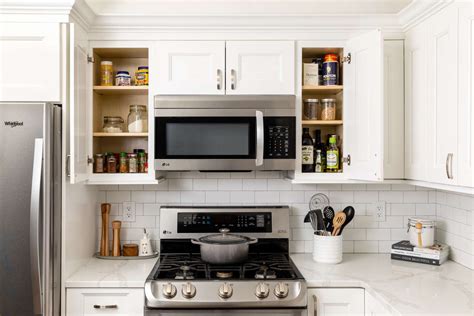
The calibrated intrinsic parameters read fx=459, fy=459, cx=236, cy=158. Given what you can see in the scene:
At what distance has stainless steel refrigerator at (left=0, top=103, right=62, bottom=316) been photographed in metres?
2.09

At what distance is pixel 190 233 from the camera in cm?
277

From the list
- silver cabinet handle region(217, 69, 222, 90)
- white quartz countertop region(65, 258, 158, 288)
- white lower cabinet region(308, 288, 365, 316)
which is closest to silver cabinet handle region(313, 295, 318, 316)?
white lower cabinet region(308, 288, 365, 316)

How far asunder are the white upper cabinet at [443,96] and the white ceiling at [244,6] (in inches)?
22.2

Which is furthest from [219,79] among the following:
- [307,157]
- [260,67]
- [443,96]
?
[443,96]

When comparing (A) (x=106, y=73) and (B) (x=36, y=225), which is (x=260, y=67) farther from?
(B) (x=36, y=225)

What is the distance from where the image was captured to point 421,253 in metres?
2.52

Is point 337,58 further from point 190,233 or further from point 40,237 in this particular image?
point 40,237

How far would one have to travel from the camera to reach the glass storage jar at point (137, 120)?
262cm

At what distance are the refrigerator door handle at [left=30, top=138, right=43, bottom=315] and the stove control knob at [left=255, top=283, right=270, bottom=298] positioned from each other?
1.00 meters

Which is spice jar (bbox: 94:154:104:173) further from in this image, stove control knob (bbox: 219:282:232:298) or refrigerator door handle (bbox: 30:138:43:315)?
stove control knob (bbox: 219:282:232:298)

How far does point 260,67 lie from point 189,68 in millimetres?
390

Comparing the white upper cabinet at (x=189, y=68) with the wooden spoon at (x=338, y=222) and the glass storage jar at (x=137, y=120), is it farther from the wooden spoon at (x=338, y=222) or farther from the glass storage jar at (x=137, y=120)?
the wooden spoon at (x=338, y=222)

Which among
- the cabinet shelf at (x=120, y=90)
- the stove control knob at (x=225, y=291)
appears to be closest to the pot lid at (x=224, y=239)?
the stove control knob at (x=225, y=291)

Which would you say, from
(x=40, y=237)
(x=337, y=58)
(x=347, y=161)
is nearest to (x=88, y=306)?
(x=40, y=237)
